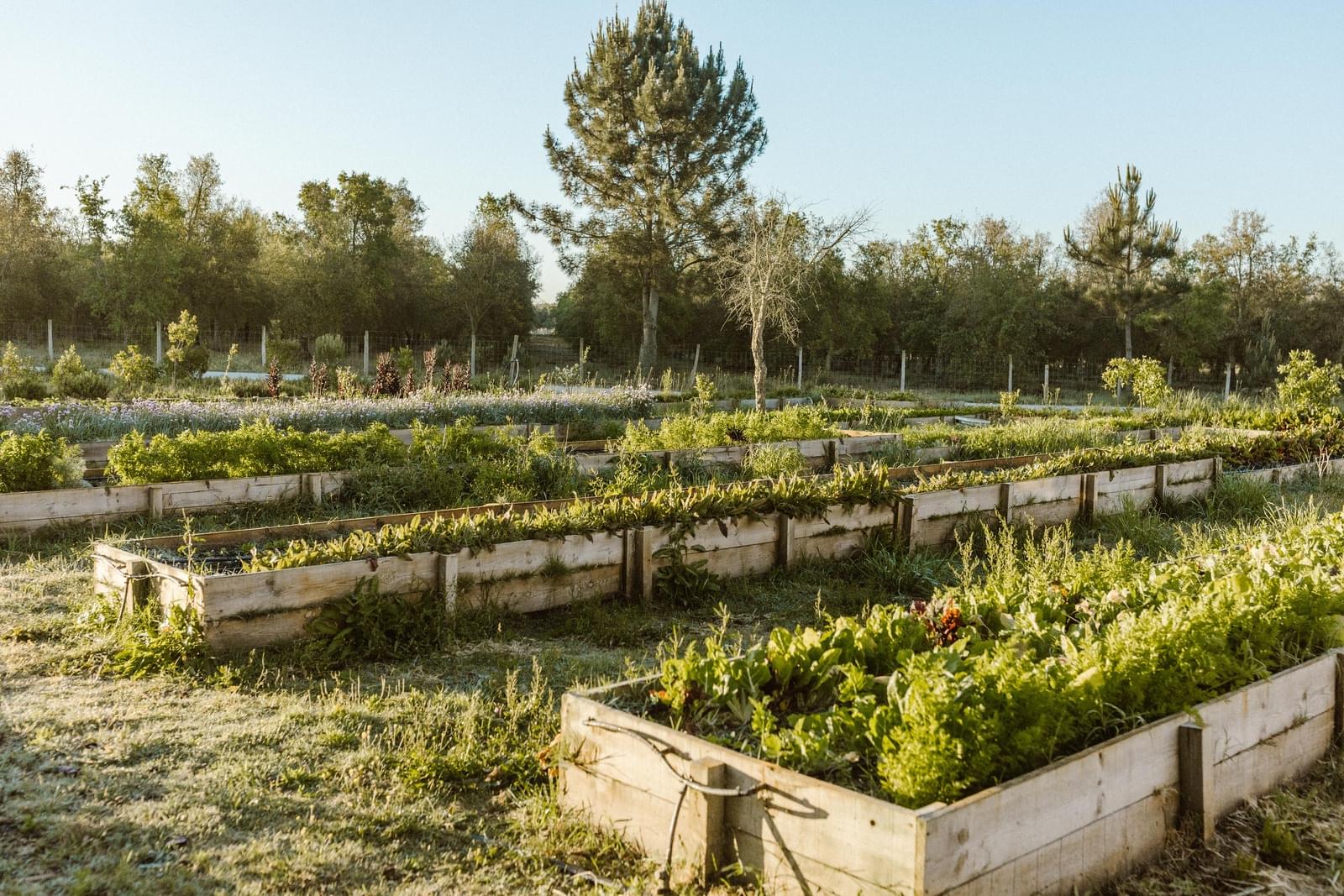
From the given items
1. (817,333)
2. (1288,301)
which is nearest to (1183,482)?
(817,333)

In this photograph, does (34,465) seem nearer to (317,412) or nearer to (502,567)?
(502,567)

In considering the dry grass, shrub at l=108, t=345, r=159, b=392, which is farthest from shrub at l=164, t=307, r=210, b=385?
the dry grass

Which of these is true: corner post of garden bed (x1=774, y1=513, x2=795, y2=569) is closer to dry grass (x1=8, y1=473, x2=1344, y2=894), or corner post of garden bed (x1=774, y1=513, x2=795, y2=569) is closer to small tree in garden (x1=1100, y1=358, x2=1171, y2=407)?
dry grass (x1=8, y1=473, x2=1344, y2=894)

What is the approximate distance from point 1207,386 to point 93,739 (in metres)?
35.3

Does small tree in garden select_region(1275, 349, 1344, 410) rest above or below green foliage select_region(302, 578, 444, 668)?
above

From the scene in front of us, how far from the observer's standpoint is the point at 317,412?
37.3 feet

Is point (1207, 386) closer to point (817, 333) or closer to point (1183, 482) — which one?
point (817, 333)

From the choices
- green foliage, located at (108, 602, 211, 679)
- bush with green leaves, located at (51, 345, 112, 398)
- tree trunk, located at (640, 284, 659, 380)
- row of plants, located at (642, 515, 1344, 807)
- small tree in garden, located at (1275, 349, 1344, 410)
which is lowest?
green foliage, located at (108, 602, 211, 679)

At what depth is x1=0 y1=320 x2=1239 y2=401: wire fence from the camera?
94.6 ft

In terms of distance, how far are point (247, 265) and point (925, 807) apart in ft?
109

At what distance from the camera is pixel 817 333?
105 feet

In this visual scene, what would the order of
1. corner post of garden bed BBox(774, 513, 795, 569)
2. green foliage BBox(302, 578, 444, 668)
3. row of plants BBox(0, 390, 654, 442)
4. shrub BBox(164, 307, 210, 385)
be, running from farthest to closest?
shrub BBox(164, 307, 210, 385) → row of plants BBox(0, 390, 654, 442) → corner post of garden bed BBox(774, 513, 795, 569) → green foliage BBox(302, 578, 444, 668)

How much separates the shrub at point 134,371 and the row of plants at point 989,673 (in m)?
13.2

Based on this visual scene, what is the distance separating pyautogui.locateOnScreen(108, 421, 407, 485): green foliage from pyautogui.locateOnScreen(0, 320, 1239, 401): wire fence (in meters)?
19.7
